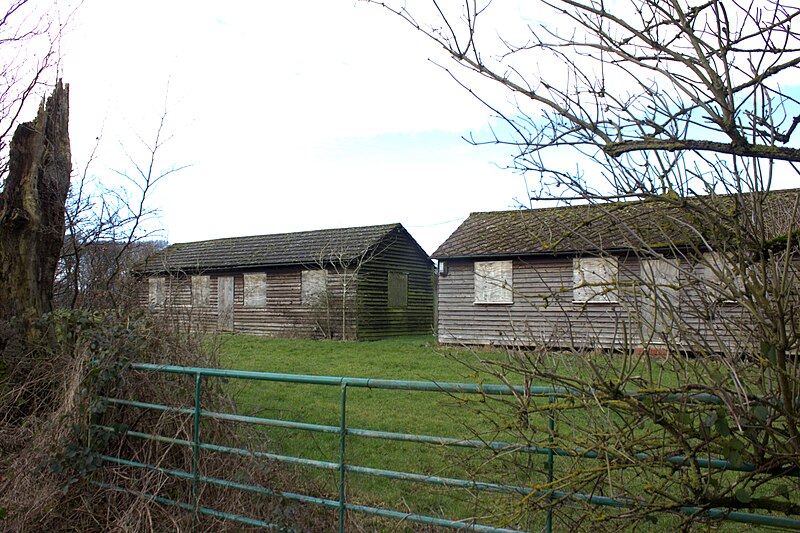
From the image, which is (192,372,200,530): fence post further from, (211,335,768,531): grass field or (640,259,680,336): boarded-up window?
(640,259,680,336): boarded-up window

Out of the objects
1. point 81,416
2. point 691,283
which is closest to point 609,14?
point 691,283

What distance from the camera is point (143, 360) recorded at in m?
5.37

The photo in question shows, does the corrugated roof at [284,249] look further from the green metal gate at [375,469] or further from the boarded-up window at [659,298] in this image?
the boarded-up window at [659,298]

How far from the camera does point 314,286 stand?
23609 millimetres

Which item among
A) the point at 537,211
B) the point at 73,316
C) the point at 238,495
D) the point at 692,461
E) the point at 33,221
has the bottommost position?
the point at 238,495

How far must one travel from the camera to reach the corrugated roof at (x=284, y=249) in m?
23.4

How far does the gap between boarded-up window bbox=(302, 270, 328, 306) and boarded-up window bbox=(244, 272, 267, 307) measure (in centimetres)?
214

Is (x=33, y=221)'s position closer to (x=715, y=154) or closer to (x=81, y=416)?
(x=81, y=416)

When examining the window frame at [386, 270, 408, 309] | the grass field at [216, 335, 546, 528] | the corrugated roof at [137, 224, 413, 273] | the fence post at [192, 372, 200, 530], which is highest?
the corrugated roof at [137, 224, 413, 273]

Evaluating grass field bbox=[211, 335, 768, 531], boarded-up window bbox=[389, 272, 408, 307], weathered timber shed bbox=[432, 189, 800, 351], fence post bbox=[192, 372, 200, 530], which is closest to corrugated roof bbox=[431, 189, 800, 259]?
weathered timber shed bbox=[432, 189, 800, 351]

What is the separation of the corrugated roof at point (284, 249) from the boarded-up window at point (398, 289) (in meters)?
1.90

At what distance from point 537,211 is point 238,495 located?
114 inches

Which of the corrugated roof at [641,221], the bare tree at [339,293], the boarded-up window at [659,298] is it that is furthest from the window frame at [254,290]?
the boarded-up window at [659,298]

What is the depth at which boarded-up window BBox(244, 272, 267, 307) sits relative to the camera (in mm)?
25109
